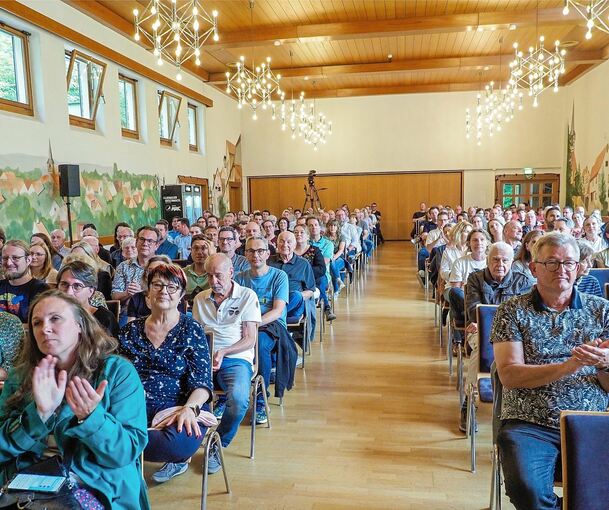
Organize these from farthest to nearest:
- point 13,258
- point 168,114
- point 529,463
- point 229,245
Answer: point 168,114
point 229,245
point 13,258
point 529,463

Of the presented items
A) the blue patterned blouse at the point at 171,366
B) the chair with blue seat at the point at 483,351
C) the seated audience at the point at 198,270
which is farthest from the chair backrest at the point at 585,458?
the seated audience at the point at 198,270

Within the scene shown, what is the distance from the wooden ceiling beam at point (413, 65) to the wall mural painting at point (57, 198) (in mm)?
4806

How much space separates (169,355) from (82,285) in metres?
0.87

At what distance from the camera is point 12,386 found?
189 cm

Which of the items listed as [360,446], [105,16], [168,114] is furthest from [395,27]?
[360,446]

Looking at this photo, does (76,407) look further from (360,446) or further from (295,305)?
(295,305)

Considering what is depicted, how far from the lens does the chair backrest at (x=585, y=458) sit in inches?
63.0

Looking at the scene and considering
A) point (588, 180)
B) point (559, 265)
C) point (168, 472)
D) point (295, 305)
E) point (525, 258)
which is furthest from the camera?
point (588, 180)

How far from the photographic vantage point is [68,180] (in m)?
7.84

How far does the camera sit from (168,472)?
118 inches

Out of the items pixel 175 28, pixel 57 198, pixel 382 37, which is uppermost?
pixel 382 37

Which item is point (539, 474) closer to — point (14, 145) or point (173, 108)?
point (14, 145)

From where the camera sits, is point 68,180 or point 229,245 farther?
point 68,180

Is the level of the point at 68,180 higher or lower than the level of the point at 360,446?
higher
